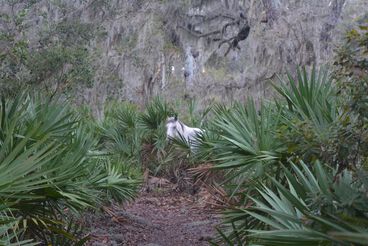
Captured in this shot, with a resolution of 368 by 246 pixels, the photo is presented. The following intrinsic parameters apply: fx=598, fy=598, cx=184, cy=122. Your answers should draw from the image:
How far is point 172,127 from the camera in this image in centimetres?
1396

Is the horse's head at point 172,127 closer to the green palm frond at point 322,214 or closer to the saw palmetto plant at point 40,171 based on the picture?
the saw palmetto plant at point 40,171

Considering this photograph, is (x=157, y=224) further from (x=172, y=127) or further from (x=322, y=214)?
(x=322, y=214)

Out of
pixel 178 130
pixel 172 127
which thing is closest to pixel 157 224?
pixel 178 130

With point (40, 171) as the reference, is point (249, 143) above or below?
below

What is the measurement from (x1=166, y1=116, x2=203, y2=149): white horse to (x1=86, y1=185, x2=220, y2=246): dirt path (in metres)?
1.51

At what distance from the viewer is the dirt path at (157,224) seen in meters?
9.59

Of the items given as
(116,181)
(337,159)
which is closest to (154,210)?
(116,181)

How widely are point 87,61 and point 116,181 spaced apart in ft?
25.9

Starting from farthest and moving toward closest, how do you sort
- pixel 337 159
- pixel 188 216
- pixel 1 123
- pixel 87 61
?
pixel 87 61, pixel 188 216, pixel 1 123, pixel 337 159

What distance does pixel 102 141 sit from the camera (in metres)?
14.4

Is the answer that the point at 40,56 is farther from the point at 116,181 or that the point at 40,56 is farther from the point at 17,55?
the point at 116,181

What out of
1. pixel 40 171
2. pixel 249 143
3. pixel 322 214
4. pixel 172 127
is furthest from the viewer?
pixel 172 127

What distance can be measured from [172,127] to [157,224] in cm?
311

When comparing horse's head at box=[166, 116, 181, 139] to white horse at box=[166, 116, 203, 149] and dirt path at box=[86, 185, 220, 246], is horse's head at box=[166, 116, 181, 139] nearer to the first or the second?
white horse at box=[166, 116, 203, 149]
